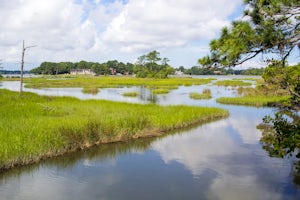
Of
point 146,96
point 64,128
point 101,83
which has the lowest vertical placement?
point 64,128

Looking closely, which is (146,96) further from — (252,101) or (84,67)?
(84,67)

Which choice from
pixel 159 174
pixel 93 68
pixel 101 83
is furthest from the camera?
pixel 93 68

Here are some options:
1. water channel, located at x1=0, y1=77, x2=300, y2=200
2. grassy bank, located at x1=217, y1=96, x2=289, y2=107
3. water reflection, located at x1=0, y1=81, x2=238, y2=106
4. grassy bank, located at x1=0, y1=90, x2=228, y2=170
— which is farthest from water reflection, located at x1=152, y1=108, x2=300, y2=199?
water reflection, located at x1=0, y1=81, x2=238, y2=106

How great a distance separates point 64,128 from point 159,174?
432 centimetres

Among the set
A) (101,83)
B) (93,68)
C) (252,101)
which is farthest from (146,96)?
(93,68)

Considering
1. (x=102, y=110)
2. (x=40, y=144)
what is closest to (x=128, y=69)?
(x=102, y=110)

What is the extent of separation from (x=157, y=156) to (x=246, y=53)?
29.1 ft

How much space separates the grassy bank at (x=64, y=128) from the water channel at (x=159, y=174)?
0.44 m

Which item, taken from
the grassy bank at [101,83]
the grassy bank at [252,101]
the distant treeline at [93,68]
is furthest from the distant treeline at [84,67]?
the grassy bank at [252,101]

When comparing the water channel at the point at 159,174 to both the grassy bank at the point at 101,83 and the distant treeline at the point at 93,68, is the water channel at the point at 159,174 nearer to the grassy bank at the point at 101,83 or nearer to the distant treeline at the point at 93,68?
the grassy bank at the point at 101,83

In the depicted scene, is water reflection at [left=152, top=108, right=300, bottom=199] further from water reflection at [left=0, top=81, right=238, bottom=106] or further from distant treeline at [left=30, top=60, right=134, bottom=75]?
distant treeline at [left=30, top=60, right=134, bottom=75]

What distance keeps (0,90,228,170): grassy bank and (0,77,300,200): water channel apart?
17.4 inches

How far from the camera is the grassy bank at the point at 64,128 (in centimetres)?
1094

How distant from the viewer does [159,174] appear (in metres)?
11.3
